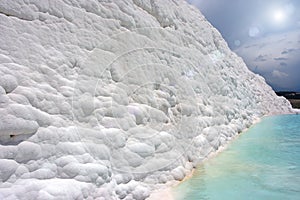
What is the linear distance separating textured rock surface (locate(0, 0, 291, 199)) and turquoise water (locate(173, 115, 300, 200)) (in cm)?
43

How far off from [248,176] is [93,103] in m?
2.93

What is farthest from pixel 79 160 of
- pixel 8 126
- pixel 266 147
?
pixel 266 147

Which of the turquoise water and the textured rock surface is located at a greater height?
the textured rock surface

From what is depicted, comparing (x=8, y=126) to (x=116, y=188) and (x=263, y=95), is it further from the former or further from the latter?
(x=263, y=95)

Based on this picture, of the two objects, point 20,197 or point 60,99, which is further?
point 60,99

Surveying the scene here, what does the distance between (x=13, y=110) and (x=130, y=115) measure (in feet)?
6.37

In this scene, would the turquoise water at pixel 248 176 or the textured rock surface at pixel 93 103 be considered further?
the turquoise water at pixel 248 176

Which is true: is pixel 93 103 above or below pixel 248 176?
above

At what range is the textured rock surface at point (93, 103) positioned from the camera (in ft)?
10.3

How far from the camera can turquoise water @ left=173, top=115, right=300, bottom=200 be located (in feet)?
13.4

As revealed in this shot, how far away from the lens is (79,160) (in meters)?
3.50

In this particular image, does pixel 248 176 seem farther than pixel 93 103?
Yes

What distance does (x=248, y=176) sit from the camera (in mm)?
4828

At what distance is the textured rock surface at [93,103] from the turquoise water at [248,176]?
43 cm
